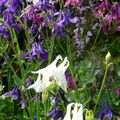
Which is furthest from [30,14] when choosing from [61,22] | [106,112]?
[106,112]

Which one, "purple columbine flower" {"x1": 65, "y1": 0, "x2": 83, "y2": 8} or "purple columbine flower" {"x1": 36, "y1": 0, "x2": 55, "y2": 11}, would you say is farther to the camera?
"purple columbine flower" {"x1": 65, "y1": 0, "x2": 83, "y2": 8}

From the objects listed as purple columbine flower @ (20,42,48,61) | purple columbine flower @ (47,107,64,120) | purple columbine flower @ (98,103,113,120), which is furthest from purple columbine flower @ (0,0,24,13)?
purple columbine flower @ (98,103,113,120)

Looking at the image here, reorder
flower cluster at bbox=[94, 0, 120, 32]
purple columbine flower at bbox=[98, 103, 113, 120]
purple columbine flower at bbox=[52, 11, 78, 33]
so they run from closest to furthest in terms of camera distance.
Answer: purple columbine flower at bbox=[98, 103, 113, 120], purple columbine flower at bbox=[52, 11, 78, 33], flower cluster at bbox=[94, 0, 120, 32]

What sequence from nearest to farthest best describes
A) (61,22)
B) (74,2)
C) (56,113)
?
(56,113), (61,22), (74,2)

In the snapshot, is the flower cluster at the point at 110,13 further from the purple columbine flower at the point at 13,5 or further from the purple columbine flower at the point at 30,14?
the purple columbine flower at the point at 13,5

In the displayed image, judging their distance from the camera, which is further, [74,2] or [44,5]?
[74,2]

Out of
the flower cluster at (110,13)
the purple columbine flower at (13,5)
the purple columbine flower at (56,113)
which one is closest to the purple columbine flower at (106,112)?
the purple columbine flower at (56,113)

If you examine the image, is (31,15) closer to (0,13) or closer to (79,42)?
(0,13)

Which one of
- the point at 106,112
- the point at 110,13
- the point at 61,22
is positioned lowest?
the point at 106,112

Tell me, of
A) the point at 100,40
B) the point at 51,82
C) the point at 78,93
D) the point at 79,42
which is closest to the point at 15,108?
the point at 79,42

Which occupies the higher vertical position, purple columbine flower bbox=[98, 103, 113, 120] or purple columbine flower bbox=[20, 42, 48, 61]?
purple columbine flower bbox=[20, 42, 48, 61]

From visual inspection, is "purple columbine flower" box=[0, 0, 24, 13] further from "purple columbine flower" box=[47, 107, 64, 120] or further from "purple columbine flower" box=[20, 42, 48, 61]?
"purple columbine flower" box=[47, 107, 64, 120]

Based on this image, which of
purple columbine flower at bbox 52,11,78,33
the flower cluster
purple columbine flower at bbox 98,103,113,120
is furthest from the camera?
the flower cluster

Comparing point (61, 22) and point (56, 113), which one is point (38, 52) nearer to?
point (61, 22)
